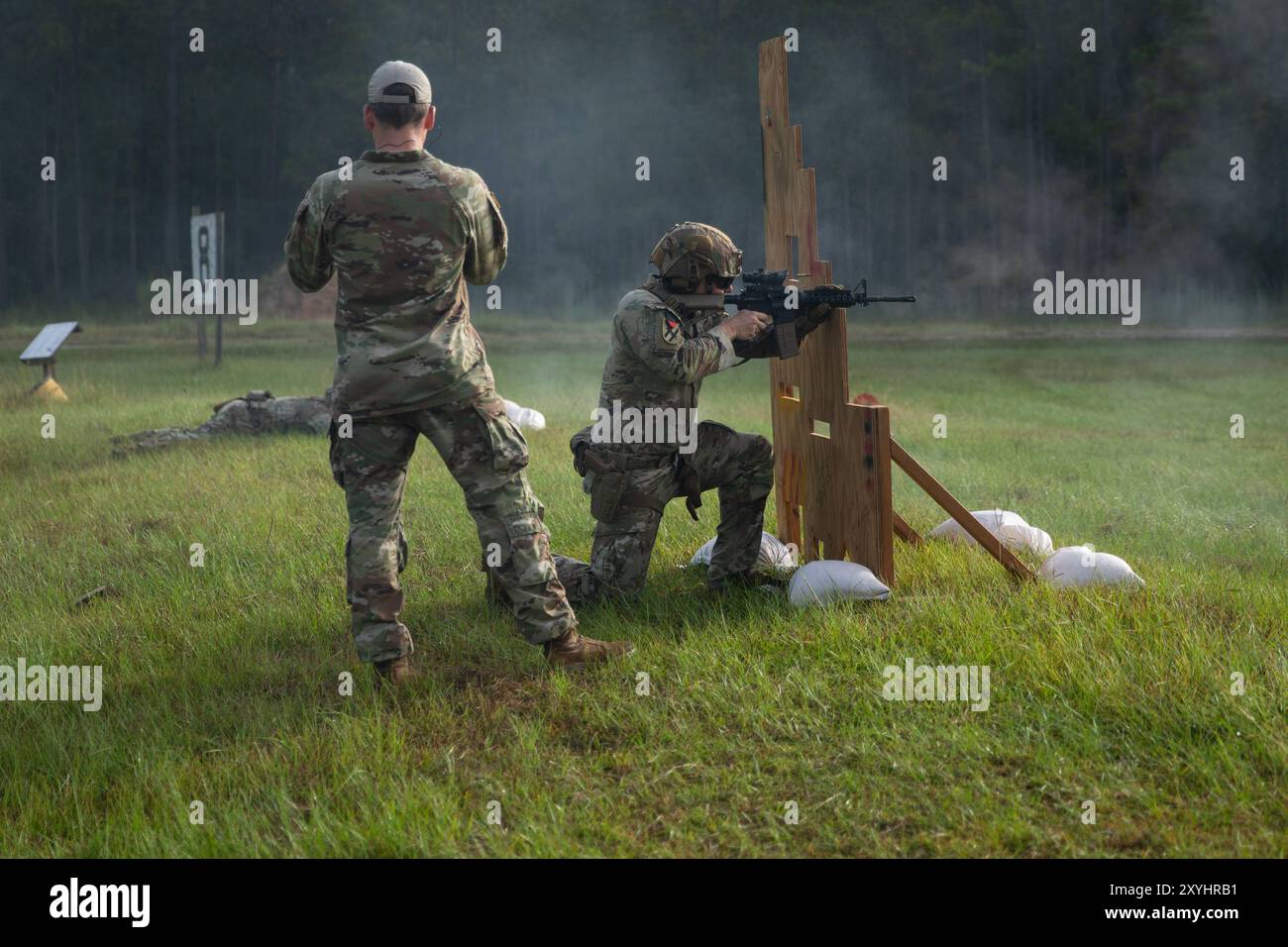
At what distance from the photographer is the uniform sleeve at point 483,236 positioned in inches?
172

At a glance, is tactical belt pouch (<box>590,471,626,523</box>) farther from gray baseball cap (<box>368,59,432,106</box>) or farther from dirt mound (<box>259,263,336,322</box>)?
dirt mound (<box>259,263,336,322</box>)

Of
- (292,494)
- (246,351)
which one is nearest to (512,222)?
(246,351)

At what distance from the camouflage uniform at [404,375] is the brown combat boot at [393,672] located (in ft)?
0.18

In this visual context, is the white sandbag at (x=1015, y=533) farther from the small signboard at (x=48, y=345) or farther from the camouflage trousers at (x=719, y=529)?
the small signboard at (x=48, y=345)

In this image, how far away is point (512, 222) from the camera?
32.4 m

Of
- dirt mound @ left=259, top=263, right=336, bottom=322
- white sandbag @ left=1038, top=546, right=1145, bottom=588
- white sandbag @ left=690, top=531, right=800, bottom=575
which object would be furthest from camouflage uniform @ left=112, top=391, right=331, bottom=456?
dirt mound @ left=259, top=263, right=336, bottom=322

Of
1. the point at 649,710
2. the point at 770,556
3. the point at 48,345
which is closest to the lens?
the point at 649,710

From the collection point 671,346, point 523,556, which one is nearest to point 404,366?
point 523,556

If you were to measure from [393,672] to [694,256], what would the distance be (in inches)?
85.3

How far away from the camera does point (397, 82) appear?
4.19 metres

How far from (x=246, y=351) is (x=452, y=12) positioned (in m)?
15.0

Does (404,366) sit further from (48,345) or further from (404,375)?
(48,345)

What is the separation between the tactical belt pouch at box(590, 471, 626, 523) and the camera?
5.24 metres

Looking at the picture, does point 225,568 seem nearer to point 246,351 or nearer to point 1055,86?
point 246,351
